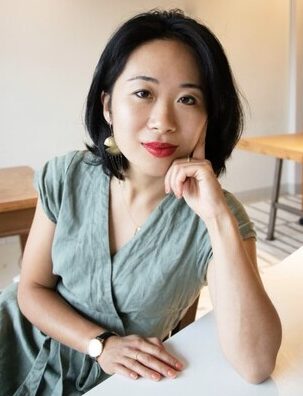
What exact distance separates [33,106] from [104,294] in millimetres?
2419

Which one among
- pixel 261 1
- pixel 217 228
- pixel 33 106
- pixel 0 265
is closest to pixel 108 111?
pixel 217 228

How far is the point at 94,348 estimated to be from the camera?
84cm

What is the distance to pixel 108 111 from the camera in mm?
951

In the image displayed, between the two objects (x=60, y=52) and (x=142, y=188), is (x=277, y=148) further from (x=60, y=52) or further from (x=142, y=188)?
(x=142, y=188)

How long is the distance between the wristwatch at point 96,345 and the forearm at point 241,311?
0.25 metres

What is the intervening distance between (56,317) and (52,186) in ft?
1.01

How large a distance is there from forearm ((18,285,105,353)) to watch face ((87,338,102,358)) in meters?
0.01

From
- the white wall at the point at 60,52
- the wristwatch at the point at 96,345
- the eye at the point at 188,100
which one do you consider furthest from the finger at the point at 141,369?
the white wall at the point at 60,52

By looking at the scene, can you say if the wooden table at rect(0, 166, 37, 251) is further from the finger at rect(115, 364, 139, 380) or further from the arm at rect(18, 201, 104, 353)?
the finger at rect(115, 364, 139, 380)

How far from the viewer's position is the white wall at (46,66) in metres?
2.84

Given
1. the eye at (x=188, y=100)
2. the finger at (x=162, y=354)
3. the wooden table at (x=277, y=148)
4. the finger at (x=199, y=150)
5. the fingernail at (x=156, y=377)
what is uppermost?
the eye at (x=188, y=100)

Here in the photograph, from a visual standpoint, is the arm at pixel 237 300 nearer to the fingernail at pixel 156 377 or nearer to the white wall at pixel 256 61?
the fingernail at pixel 156 377

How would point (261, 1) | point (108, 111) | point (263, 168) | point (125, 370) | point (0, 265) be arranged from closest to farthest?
1. point (125, 370)
2. point (108, 111)
3. point (0, 265)
4. point (261, 1)
5. point (263, 168)

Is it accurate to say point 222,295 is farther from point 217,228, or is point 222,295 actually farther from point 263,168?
point 263,168
